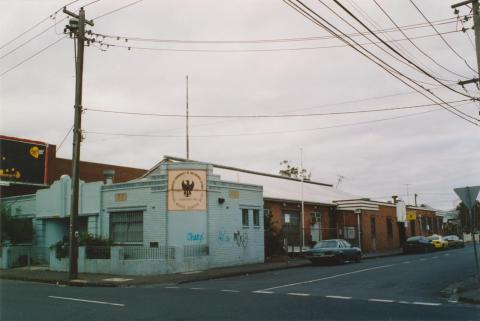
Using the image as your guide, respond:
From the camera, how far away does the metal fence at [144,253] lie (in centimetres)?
2159

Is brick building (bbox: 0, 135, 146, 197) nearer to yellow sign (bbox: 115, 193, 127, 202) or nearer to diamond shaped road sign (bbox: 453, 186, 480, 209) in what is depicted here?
yellow sign (bbox: 115, 193, 127, 202)

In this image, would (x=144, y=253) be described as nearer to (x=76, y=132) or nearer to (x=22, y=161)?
(x=76, y=132)

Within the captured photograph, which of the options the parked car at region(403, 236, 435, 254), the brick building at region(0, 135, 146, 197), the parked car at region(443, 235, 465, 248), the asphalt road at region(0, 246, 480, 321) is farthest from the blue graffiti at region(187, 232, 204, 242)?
the parked car at region(443, 235, 465, 248)

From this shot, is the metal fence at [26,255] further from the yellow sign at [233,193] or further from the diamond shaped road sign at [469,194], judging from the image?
the diamond shaped road sign at [469,194]

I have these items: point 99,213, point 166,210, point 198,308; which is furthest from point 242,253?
point 198,308

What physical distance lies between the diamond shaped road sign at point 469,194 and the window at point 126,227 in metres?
15.3

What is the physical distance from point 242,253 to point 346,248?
588cm

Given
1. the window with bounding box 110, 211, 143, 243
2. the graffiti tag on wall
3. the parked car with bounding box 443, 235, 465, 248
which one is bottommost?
the parked car with bounding box 443, 235, 465, 248

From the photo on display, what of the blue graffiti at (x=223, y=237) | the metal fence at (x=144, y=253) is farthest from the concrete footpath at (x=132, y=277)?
the blue graffiti at (x=223, y=237)

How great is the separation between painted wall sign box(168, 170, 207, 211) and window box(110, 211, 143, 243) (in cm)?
222

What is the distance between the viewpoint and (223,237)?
25109mm

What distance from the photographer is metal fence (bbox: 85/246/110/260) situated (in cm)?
2253

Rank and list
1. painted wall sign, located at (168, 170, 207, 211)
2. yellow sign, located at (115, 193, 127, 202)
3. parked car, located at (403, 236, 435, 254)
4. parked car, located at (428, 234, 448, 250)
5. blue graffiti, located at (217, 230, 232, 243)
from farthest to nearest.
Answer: parked car, located at (428, 234, 448, 250) → parked car, located at (403, 236, 435, 254) → yellow sign, located at (115, 193, 127, 202) → blue graffiti, located at (217, 230, 232, 243) → painted wall sign, located at (168, 170, 207, 211)

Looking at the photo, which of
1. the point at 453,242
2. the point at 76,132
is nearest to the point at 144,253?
the point at 76,132
